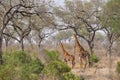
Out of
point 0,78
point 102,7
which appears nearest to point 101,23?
point 102,7

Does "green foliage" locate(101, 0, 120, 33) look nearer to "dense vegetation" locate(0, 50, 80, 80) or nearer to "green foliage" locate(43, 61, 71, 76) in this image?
"dense vegetation" locate(0, 50, 80, 80)

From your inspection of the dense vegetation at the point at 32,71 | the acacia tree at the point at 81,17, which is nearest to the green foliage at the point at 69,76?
the dense vegetation at the point at 32,71

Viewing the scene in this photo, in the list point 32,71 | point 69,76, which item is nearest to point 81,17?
point 32,71

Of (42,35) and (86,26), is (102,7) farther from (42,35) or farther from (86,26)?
(42,35)

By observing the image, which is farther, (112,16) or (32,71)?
(112,16)

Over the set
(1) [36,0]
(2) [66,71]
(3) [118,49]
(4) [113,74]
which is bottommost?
(3) [118,49]

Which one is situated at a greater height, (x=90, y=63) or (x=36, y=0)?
(x=36, y=0)

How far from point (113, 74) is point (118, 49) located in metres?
30.3

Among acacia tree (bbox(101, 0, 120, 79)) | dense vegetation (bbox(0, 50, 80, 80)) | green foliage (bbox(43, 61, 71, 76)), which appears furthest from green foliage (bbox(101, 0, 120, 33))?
green foliage (bbox(43, 61, 71, 76))

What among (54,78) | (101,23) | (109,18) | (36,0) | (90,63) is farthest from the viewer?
(101,23)

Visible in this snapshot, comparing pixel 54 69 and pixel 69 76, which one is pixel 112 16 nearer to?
pixel 54 69

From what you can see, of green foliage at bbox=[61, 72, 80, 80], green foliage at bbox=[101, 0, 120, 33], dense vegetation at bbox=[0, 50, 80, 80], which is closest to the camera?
dense vegetation at bbox=[0, 50, 80, 80]

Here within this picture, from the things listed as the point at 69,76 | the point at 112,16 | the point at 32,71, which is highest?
the point at 112,16

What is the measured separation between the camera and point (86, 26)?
33.3 m
